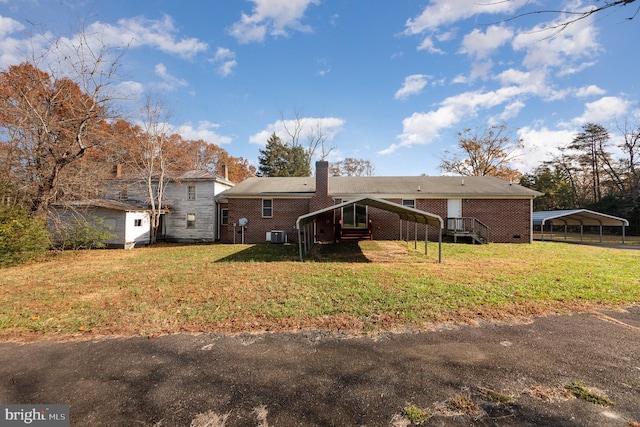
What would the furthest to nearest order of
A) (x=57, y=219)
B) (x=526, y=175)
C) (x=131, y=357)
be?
(x=526, y=175), (x=57, y=219), (x=131, y=357)


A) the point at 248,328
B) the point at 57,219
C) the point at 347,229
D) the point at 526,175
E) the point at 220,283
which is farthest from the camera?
the point at 526,175

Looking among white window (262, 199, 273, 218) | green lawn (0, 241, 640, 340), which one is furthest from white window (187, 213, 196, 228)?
green lawn (0, 241, 640, 340)

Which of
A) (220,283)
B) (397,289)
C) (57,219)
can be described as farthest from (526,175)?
(57,219)

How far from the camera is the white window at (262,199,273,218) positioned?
17547mm

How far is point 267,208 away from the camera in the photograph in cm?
1756

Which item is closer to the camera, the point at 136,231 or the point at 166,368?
the point at 166,368

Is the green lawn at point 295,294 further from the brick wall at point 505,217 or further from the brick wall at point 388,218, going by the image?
the brick wall at point 388,218

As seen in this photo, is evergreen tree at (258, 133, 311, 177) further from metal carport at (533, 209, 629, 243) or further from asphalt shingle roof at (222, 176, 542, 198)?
metal carport at (533, 209, 629, 243)

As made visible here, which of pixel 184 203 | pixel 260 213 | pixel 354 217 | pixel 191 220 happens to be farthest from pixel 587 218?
pixel 184 203

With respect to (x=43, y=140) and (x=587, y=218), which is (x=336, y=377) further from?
(x=587, y=218)

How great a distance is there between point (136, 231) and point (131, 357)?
649 inches

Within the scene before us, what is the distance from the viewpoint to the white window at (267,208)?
57.6 feet

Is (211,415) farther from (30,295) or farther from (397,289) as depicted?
(30,295)

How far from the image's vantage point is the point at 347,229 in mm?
16312
